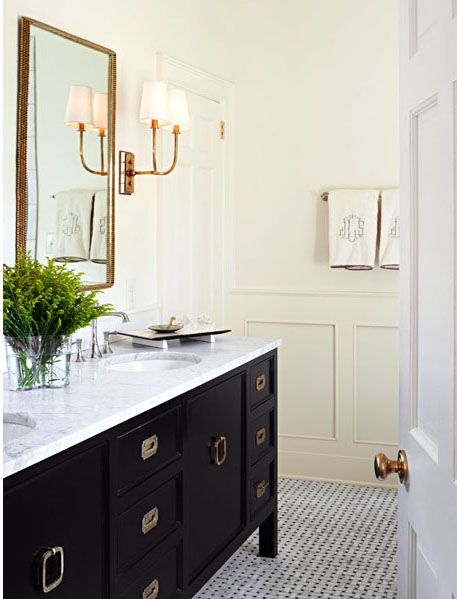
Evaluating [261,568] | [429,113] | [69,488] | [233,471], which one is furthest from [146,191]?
[429,113]

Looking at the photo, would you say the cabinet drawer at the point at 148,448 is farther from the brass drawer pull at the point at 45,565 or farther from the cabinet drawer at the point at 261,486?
the cabinet drawer at the point at 261,486

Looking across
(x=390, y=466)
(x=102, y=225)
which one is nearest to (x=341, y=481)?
(x=102, y=225)

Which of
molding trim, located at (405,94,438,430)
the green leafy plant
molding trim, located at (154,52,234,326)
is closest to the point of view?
molding trim, located at (405,94,438,430)

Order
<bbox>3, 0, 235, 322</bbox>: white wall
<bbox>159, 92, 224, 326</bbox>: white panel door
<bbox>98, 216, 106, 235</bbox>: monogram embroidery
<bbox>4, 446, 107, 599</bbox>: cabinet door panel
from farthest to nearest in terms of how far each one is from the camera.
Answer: <bbox>159, 92, 224, 326</bbox>: white panel door < <bbox>98, 216, 106, 235</bbox>: monogram embroidery < <bbox>3, 0, 235, 322</bbox>: white wall < <bbox>4, 446, 107, 599</bbox>: cabinet door panel

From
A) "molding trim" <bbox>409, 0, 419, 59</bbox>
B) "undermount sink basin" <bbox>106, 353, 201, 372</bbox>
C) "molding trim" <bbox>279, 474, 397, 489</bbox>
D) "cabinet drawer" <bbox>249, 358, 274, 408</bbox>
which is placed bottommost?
"molding trim" <bbox>279, 474, 397, 489</bbox>

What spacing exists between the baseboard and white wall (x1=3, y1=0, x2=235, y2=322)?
1.34 meters

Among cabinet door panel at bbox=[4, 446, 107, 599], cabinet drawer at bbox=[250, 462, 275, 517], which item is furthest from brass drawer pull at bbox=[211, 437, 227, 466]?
cabinet door panel at bbox=[4, 446, 107, 599]

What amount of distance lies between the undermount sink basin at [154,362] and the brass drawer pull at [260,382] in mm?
327

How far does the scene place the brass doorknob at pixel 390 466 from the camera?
4.49 feet

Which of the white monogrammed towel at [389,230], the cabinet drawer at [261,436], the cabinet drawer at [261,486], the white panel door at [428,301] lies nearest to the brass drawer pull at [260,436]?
the cabinet drawer at [261,436]

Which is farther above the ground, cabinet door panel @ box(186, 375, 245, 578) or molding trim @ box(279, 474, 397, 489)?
cabinet door panel @ box(186, 375, 245, 578)

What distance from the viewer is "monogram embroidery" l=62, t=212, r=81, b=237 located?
9.17ft

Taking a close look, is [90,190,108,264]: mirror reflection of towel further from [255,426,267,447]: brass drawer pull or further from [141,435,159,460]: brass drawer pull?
[141,435,159,460]: brass drawer pull

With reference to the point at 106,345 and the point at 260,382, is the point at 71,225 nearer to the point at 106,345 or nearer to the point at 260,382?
the point at 106,345
